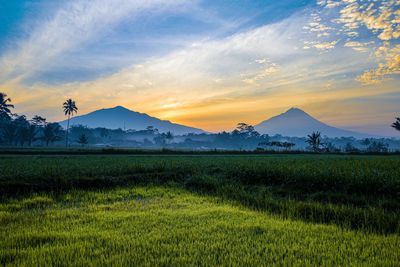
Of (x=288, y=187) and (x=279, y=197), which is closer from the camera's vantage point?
(x=279, y=197)

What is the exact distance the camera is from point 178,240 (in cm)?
557

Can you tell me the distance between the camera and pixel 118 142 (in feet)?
576

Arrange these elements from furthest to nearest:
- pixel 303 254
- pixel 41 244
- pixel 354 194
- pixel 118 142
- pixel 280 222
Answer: pixel 118 142
pixel 354 194
pixel 280 222
pixel 41 244
pixel 303 254

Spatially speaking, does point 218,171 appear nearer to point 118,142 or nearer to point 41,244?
point 41,244

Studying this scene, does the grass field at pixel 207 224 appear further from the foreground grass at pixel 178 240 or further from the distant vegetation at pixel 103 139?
the distant vegetation at pixel 103 139

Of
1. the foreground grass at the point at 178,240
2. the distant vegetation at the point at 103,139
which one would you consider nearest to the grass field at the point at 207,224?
the foreground grass at the point at 178,240

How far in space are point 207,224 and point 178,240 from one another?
1.37 m

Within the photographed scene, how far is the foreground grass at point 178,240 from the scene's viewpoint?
4496mm

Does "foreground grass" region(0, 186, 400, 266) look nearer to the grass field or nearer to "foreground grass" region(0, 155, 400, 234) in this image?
the grass field

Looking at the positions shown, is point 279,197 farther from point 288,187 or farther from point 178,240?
point 178,240

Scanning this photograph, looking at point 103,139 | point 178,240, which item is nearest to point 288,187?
point 178,240

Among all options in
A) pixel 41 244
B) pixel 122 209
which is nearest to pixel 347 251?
pixel 41 244

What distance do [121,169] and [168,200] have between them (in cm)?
791

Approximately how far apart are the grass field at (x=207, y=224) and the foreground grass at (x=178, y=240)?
0.07ft
